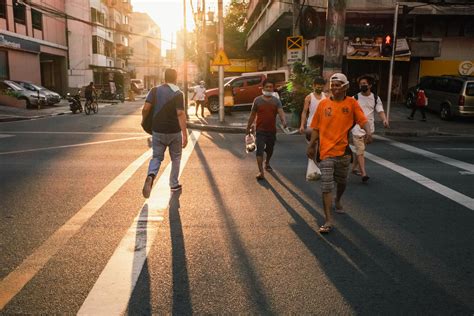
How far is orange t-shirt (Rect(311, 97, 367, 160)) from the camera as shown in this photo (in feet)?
16.6

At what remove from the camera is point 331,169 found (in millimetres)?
5102

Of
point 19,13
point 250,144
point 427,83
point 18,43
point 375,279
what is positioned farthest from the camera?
point 19,13

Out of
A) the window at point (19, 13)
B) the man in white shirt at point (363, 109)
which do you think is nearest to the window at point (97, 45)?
the window at point (19, 13)

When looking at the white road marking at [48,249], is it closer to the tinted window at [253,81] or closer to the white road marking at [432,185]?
the white road marking at [432,185]

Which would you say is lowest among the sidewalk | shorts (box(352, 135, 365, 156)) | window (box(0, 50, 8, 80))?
the sidewalk

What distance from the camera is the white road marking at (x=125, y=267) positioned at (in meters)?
3.24

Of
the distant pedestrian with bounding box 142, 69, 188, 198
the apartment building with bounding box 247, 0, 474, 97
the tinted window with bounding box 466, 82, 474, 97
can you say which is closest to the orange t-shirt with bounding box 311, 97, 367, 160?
the distant pedestrian with bounding box 142, 69, 188, 198

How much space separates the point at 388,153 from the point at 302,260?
7422mm

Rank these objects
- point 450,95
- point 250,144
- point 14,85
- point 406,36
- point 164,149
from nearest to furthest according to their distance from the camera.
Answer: point 164,149 < point 250,144 < point 450,95 < point 406,36 < point 14,85

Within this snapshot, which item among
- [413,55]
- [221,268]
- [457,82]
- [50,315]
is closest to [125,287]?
[50,315]

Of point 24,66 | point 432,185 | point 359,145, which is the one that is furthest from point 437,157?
point 24,66

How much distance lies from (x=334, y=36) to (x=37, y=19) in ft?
97.4

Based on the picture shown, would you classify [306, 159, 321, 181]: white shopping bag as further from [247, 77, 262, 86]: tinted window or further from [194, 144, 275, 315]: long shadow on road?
[247, 77, 262, 86]: tinted window

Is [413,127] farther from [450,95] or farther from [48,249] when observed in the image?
[48,249]
